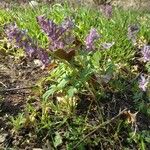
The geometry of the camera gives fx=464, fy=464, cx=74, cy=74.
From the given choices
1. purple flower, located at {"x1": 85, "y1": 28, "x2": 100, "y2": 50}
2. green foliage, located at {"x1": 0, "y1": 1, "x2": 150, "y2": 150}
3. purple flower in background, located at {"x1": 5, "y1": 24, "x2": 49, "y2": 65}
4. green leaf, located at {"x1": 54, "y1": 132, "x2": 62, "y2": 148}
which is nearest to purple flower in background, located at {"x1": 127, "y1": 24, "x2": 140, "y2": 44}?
green foliage, located at {"x1": 0, "y1": 1, "x2": 150, "y2": 150}

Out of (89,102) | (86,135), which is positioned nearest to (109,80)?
(89,102)

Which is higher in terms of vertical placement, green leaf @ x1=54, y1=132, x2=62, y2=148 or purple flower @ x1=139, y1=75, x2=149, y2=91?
purple flower @ x1=139, y1=75, x2=149, y2=91

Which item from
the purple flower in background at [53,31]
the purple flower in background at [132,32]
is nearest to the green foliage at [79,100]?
the purple flower in background at [53,31]

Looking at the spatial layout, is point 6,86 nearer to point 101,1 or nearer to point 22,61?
point 22,61

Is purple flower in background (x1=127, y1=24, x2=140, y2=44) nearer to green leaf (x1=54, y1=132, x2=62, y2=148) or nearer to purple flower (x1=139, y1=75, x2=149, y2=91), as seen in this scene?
purple flower (x1=139, y1=75, x2=149, y2=91)

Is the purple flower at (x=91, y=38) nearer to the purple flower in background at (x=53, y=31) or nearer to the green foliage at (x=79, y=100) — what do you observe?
the green foliage at (x=79, y=100)

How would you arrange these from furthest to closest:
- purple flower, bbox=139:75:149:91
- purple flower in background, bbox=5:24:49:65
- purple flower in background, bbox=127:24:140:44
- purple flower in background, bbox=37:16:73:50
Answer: purple flower in background, bbox=127:24:140:44
purple flower, bbox=139:75:149:91
purple flower in background, bbox=5:24:49:65
purple flower in background, bbox=37:16:73:50

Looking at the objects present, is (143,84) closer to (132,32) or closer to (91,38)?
(91,38)

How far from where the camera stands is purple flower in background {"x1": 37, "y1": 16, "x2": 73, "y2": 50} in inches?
106

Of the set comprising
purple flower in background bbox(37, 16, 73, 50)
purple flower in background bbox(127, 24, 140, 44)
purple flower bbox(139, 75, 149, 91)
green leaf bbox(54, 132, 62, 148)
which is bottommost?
green leaf bbox(54, 132, 62, 148)

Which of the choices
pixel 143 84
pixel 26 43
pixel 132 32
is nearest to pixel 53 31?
pixel 26 43

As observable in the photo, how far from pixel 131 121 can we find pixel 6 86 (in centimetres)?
91

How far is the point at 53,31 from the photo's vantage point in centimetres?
275

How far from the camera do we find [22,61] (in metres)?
3.57
